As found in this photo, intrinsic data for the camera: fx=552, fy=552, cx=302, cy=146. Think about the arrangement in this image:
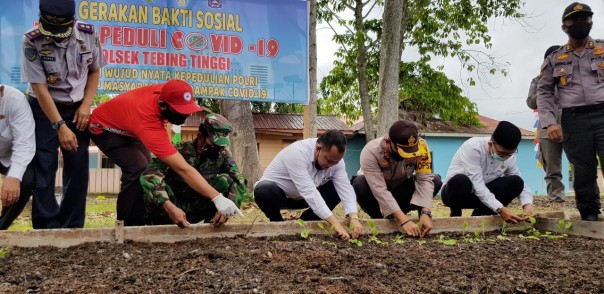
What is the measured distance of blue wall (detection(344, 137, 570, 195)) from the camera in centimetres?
2169

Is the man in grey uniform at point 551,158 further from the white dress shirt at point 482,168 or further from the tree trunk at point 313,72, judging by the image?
the tree trunk at point 313,72

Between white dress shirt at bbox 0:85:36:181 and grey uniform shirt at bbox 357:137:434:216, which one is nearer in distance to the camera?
white dress shirt at bbox 0:85:36:181

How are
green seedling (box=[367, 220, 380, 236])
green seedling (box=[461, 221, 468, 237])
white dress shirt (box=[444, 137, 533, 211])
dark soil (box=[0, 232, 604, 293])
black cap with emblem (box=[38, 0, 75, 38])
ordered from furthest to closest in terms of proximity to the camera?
white dress shirt (box=[444, 137, 533, 211]) < green seedling (box=[461, 221, 468, 237]) < green seedling (box=[367, 220, 380, 236]) < black cap with emblem (box=[38, 0, 75, 38]) < dark soil (box=[0, 232, 604, 293])

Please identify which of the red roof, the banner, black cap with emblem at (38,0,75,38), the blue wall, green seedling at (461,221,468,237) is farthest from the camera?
the blue wall

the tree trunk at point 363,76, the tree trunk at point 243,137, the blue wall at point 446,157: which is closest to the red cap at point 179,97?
the tree trunk at point 243,137

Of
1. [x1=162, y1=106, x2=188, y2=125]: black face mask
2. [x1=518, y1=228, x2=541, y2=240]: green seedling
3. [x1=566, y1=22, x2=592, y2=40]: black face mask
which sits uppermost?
[x1=566, y1=22, x2=592, y2=40]: black face mask

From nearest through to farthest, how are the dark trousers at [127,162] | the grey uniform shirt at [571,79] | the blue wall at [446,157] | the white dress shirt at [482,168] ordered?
the dark trousers at [127,162] < the grey uniform shirt at [571,79] < the white dress shirt at [482,168] < the blue wall at [446,157]

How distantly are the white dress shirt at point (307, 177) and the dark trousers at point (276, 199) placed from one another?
65 mm

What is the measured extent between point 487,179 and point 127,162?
2948 millimetres

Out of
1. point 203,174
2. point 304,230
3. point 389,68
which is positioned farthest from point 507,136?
point 389,68

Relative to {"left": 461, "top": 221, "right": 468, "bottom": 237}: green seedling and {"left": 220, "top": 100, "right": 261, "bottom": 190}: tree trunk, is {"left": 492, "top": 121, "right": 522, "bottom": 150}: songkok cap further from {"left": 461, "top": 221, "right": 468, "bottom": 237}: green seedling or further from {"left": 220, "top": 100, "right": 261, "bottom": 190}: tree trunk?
{"left": 220, "top": 100, "right": 261, "bottom": 190}: tree trunk

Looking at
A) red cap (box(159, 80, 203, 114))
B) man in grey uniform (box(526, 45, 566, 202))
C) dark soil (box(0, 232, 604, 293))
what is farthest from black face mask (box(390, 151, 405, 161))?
man in grey uniform (box(526, 45, 566, 202))

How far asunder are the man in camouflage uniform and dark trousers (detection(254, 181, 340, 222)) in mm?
302

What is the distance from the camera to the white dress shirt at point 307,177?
3855 millimetres
